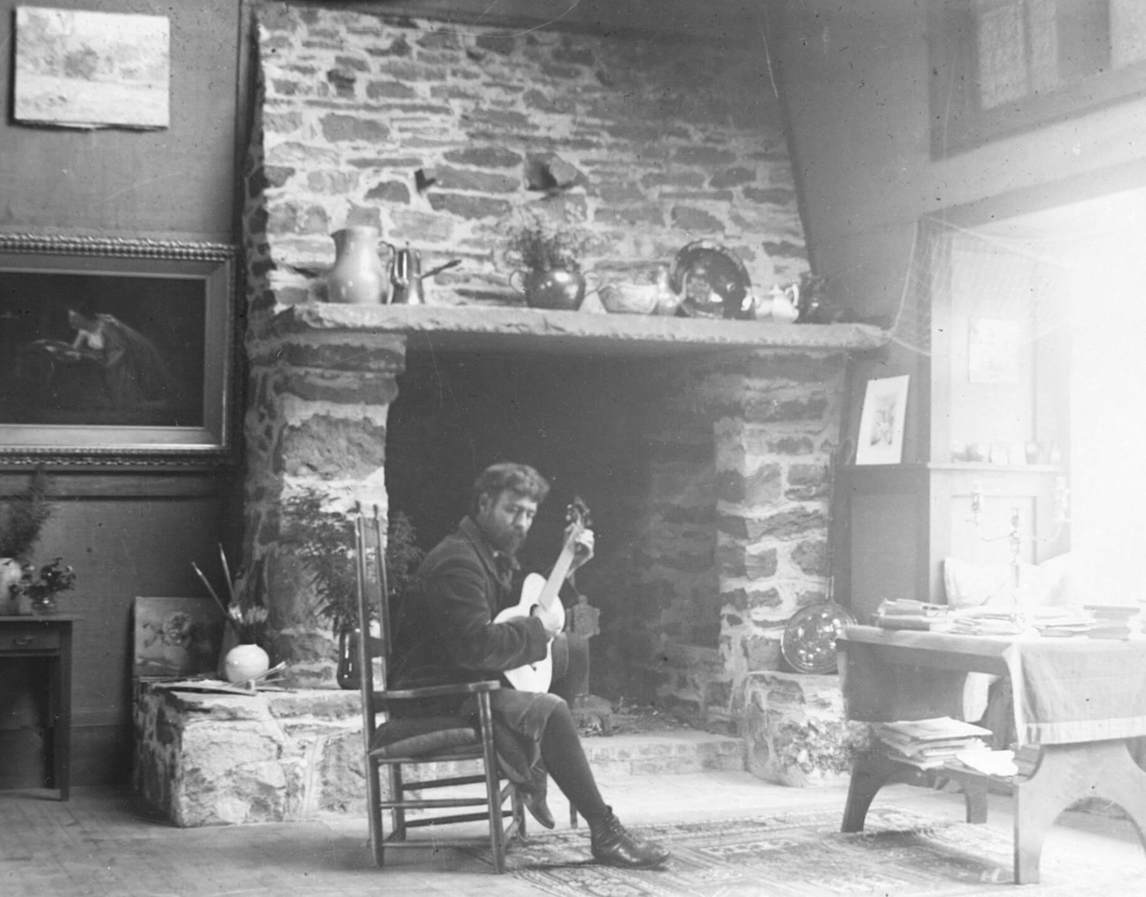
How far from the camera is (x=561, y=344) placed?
6.78 meters

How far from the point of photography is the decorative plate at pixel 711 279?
6.82 m

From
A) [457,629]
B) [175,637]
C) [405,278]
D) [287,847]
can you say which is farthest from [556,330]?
[287,847]

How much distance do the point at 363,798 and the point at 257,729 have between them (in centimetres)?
50

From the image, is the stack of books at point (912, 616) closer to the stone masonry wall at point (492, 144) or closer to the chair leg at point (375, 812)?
the chair leg at point (375, 812)

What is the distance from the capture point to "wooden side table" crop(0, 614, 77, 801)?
→ 6.09 meters

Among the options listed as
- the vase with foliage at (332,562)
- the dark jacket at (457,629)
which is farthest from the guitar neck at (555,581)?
the vase with foliage at (332,562)

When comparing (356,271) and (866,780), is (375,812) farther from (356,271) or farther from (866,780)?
(356,271)

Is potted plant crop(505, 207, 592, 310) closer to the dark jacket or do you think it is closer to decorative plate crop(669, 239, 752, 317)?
decorative plate crop(669, 239, 752, 317)

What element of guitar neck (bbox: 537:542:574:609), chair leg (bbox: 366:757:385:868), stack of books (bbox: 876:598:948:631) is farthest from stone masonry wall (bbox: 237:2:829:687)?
stack of books (bbox: 876:598:948:631)

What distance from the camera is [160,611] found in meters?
6.62

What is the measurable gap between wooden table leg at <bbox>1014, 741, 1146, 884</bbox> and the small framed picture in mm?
2026

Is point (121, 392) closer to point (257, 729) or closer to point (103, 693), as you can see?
point (103, 693)

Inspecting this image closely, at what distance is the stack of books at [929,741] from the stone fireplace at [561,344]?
1.64 meters

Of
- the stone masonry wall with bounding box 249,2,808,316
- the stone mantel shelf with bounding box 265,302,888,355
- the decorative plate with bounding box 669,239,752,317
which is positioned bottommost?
the stone mantel shelf with bounding box 265,302,888,355
